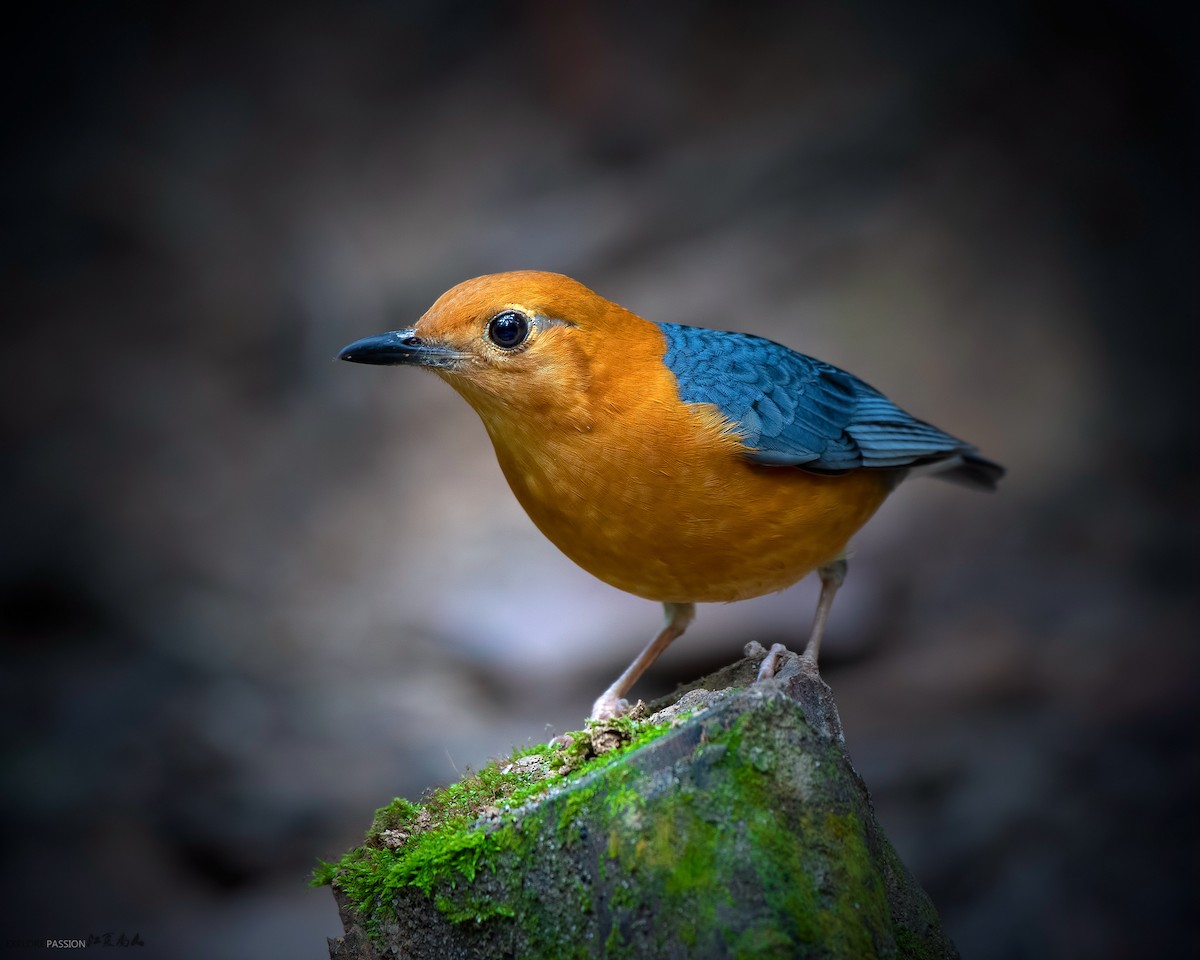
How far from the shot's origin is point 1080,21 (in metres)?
7.59

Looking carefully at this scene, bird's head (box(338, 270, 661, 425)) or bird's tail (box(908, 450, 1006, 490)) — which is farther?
bird's tail (box(908, 450, 1006, 490))

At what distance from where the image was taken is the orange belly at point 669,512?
12.5 feet

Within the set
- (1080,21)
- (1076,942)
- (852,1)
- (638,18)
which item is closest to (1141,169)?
(1080,21)

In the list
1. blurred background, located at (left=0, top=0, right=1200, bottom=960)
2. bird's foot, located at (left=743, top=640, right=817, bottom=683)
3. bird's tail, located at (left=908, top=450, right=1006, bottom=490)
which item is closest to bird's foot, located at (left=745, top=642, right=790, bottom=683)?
bird's foot, located at (left=743, top=640, right=817, bottom=683)

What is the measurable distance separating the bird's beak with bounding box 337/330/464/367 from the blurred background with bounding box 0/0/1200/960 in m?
3.94

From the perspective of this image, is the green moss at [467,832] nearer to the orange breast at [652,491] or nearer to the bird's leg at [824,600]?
the orange breast at [652,491]

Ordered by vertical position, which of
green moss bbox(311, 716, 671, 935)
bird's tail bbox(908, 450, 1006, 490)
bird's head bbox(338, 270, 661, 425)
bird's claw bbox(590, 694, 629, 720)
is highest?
bird's head bbox(338, 270, 661, 425)

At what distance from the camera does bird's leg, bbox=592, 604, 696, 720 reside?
15.1 ft

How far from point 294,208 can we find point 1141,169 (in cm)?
641

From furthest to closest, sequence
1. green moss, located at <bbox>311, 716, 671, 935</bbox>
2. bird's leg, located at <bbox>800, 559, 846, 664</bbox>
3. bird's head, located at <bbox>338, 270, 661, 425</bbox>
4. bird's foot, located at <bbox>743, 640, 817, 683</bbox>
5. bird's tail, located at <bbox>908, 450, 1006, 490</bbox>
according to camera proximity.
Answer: bird's tail, located at <bbox>908, 450, 1006, 490</bbox> → bird's leg, located at <bbox>800, 559, 846, 664</bbox> → bird's foot, located at <bbox>743, 640, 817, 683</bbox> → bird's head, located at <bbox>338, 270, 661, 425</bbox> → green moss, located at <bbox>311, 716, 671, 935</bbox>

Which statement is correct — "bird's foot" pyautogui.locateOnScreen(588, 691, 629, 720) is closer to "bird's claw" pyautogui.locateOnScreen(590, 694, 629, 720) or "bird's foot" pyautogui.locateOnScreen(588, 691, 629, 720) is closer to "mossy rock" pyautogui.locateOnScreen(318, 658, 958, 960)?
"bird's claw" pyautogui.locateOnScreen(590, 694, 629, 720)

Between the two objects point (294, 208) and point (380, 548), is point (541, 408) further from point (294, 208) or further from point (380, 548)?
point (294, 208)

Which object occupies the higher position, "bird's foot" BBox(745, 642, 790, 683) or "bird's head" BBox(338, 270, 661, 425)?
"bird's head" BBox(338, 270, 661, 425)

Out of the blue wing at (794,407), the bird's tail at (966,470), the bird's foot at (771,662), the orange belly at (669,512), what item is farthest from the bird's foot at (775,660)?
the bird's tail at (966,470)
